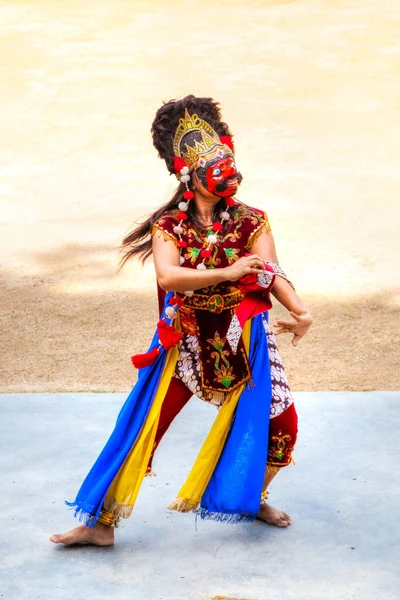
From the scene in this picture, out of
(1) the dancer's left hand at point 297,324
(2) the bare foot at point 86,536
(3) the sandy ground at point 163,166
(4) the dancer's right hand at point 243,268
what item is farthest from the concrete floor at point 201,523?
(4) the dancer's right hand at point 243,268

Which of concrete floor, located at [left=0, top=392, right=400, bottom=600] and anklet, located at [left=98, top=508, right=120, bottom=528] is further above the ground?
anklet, located at [left=98, top=508, right=120, bottom=528]

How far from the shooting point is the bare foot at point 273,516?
3842 mm

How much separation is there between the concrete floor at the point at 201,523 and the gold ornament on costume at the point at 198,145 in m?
1.39

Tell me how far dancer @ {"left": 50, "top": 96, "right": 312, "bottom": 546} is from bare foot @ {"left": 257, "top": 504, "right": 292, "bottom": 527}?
0.15 metres

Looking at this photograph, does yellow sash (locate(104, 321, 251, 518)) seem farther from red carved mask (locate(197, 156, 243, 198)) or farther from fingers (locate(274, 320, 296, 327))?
red carved mask (locate(197, 156, 243, 198))

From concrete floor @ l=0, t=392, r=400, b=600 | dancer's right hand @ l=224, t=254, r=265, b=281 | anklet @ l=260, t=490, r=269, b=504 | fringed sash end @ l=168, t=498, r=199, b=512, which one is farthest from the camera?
anklet @ l=260, t=490, r=269, b=504

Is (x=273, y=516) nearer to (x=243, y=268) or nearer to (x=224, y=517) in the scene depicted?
(x=224, y=517)

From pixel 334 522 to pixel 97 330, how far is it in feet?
10.4

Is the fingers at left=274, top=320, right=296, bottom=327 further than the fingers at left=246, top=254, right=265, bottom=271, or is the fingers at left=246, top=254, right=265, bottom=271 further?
the fingers at left=274, top=320, right=296, bottom=327

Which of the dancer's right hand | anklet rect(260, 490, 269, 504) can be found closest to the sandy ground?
anklet rect(260, 490, 269, 504)

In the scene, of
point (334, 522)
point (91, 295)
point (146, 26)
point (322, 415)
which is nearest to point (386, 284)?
point (91, 295)

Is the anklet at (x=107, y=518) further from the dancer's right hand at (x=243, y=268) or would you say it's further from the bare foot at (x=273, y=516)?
the dancer's right hand at (x=243, y=268)

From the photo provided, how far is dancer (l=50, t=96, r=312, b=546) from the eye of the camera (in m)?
3.53

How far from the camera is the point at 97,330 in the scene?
6.73 metres
